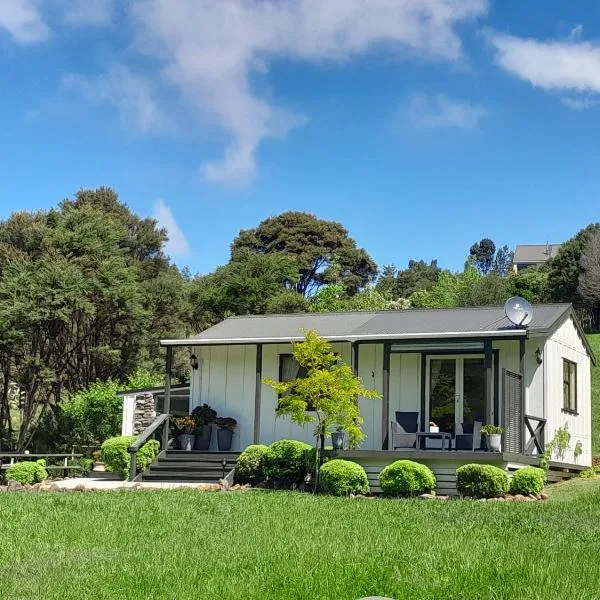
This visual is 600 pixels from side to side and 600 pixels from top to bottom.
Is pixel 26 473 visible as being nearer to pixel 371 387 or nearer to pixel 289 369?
pixel 289 369

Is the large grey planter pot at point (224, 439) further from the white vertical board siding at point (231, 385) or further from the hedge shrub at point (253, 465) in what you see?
the hedge shrub at point (253, 465)

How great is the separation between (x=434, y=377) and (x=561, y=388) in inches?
113

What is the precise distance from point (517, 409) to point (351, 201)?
12.0 meters

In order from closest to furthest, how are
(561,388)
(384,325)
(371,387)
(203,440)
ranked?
(561,388) < (371,387) < (384,325) < (203,440)

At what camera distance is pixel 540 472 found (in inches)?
577

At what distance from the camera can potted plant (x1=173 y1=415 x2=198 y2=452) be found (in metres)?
19.2

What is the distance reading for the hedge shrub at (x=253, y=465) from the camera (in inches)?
653

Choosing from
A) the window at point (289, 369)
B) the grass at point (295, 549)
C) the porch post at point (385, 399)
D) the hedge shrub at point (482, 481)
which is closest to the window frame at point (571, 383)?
the porch post at point (385, 399)

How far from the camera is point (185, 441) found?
19.2 m

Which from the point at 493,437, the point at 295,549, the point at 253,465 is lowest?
the point at 295,549

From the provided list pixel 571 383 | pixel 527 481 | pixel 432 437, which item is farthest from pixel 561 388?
pixel 527 481

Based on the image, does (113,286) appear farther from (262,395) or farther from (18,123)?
(262,395)

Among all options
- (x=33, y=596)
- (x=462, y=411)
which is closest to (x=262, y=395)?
(x=462, y=411)

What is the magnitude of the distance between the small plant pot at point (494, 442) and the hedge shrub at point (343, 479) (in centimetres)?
240
